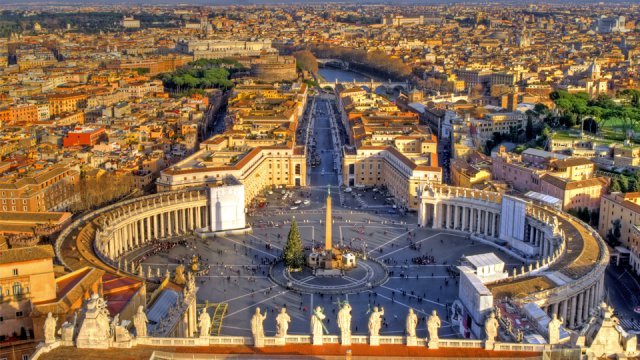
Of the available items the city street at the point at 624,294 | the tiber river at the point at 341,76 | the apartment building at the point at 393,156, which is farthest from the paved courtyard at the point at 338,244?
the tiber river at the point at 341,76

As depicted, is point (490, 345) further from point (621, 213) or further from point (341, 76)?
point (341, 76)

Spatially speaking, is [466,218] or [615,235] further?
[466,218]

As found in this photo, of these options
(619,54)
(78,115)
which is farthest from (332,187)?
(619,54)

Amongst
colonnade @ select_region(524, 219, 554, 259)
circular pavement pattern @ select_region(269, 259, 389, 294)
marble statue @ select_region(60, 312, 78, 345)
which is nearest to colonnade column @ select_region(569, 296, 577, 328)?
colonnade @ select_region(524, 219, 554, 259)

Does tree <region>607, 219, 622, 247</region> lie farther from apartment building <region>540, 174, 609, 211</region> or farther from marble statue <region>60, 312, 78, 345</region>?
marble statue <region>60, 312, 78, 345</region>

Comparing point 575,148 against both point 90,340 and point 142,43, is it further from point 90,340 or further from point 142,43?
point 142,43

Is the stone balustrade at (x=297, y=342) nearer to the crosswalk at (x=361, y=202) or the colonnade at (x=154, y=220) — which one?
the colonnade at (x=154, y=220)

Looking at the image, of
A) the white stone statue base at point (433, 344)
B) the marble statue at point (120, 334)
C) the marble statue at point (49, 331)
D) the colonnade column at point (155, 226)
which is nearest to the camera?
the marble statue at point (49, 331)

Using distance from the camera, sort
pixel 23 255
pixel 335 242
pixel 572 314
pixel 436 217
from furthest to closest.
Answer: pixel 436 217 → pixel 335 242 → pixel 572 314 → pixel 23 255

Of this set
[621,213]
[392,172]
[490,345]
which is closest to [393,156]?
[392,172]

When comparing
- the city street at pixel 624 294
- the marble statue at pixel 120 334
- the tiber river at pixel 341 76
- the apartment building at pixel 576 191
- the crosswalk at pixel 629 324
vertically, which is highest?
the marble statue at pixel 120 334

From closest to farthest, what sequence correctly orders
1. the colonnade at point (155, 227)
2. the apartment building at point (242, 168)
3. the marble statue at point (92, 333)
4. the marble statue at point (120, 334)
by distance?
the marble statue at point (92, 333) → the marble statue at point (120, 334) → the colonnade at point (155, 227) → the apartment building at point (242, 168)
